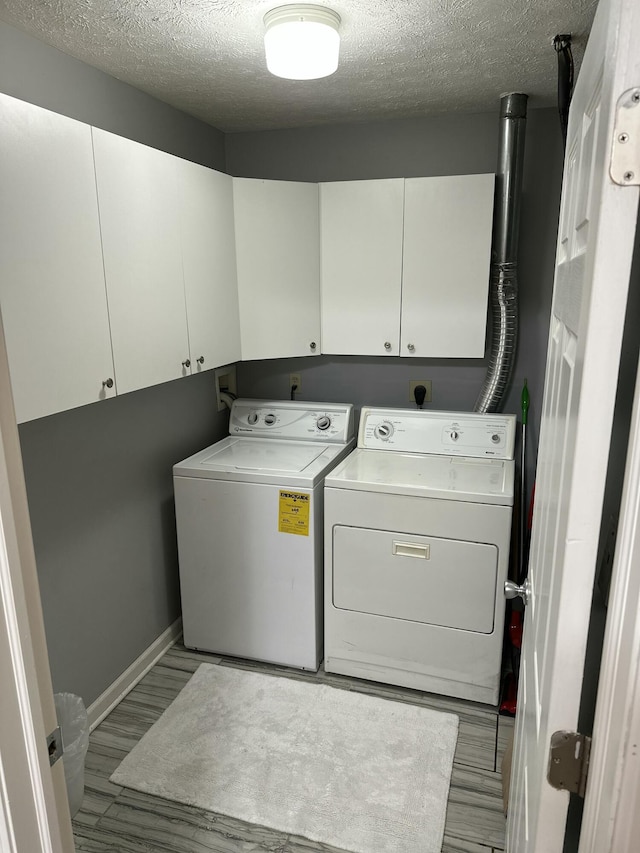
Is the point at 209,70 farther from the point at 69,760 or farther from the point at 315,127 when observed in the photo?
the point at 69,760

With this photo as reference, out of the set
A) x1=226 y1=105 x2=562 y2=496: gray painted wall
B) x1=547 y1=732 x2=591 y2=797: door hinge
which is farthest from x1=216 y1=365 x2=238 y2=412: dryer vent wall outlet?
x1=547 y1=732 x2=591 y2=797: door hinge

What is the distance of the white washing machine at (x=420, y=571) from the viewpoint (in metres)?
2.18

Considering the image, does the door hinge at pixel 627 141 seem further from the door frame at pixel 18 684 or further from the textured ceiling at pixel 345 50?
the textured ceiling at pixel 345 50

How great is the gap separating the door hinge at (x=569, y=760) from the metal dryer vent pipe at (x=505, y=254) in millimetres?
2030

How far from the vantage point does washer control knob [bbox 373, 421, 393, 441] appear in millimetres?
2727

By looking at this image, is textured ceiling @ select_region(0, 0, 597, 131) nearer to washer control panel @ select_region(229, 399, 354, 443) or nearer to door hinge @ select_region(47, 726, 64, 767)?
washer control panel @ select_region(229, 399, 354, 443)

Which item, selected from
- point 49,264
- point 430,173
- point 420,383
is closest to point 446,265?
point 430,173

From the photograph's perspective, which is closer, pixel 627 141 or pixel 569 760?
pixel 627 141

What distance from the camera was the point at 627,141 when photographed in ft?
1.88

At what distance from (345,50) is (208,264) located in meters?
0.88

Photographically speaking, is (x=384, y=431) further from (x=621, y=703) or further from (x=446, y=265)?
(x=621, y=703)

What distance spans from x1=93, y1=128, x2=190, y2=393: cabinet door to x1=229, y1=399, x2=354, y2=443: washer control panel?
2.71 feet

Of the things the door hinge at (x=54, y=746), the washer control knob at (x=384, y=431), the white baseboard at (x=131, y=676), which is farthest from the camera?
the washer control knob at (x=384, y=431)

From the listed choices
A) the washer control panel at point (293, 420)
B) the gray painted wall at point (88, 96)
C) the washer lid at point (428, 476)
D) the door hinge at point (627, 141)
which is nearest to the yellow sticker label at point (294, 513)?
the washer lid at point (428, 476)
